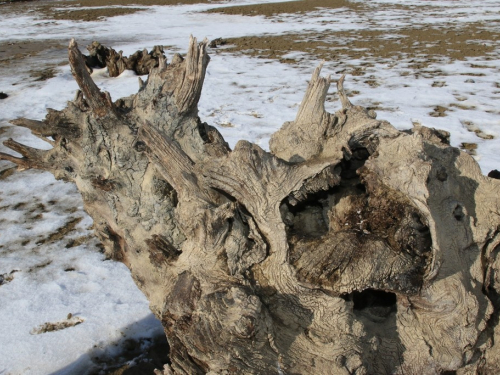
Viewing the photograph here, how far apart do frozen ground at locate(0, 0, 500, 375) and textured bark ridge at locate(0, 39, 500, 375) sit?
102 cm

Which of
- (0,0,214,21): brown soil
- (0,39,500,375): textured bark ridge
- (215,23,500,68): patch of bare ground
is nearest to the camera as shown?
(0,39,500,375): textured bark ridge

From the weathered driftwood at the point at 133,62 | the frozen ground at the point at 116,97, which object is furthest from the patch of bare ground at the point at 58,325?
the weathered driftwood at the point at 133,62

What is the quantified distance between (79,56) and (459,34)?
441 inches

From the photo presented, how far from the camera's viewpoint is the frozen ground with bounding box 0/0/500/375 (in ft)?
10.2

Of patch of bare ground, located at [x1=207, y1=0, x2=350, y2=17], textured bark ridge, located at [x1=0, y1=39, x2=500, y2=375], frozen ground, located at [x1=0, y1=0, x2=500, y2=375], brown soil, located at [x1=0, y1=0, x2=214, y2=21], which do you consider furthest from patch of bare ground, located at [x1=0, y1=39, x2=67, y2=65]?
textured bark ridge, located at [x1=0, y1=39, x2=500, y2=375]

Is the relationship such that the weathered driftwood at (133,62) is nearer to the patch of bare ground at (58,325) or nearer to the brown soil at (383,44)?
the brown soil at (383,44)

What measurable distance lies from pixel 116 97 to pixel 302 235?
6073 millimetres

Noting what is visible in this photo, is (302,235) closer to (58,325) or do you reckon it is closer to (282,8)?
(58,325)

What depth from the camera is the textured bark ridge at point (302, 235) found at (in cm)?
196

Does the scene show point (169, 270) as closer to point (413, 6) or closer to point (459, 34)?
point (459, 34)

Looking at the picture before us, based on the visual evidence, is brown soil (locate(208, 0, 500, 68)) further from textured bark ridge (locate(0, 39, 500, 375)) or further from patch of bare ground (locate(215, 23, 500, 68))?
textured bark ridge (locate(0, 39, 500, 375))

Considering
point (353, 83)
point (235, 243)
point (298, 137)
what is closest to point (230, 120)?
point (353, 83)

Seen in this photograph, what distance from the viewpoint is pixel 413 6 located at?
16891 millimetres

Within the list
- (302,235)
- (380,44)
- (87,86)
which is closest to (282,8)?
(380,44)
